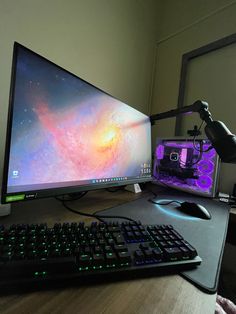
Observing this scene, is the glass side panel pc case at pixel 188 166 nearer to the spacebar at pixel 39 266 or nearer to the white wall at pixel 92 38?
the white wall at pixel 92 38

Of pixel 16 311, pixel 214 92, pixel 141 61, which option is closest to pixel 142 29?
pixel 141 61

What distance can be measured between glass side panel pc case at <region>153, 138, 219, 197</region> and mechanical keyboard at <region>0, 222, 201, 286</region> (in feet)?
2.12

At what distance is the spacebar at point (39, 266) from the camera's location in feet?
0.90

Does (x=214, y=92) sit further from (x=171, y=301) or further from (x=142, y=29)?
(x=171, y=301)

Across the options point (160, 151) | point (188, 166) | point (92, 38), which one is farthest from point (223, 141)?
point (92, 38)

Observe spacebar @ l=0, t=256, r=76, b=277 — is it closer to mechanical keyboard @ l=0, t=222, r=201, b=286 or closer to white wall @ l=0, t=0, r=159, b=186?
mechanical keyboard @ l=0, t=222, r=201, b=286

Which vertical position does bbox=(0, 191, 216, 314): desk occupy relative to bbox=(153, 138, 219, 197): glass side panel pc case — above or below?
below

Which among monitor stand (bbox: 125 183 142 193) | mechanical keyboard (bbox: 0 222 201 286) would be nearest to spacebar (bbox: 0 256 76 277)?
mechanical keyboard (bbox: 0 222 201 286)

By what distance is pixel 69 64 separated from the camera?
922mm

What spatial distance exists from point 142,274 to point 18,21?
96cm

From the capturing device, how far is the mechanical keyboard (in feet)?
0.93

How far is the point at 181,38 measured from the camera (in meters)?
1.39

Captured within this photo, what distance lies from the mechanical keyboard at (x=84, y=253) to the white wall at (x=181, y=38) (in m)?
0.92

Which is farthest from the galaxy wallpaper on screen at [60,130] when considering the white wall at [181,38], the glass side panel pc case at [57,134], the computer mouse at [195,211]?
the white wall at [181,38]
